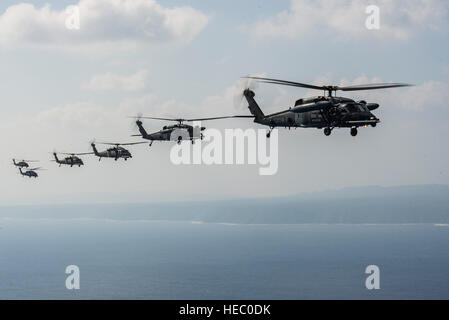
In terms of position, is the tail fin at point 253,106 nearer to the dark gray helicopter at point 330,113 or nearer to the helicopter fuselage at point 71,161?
the dark gray helicopter at point 330,113

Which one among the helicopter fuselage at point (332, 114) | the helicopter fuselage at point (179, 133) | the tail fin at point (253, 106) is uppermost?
the helicopter fuselage at point (179, 133)

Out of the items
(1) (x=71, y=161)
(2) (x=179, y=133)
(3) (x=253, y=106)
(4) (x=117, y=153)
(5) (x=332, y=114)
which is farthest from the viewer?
(1) (x=71, y=161)

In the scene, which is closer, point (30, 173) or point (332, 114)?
point (332, 114)

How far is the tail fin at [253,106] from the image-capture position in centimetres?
6119

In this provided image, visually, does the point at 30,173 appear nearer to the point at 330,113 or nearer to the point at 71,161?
the point at 71,161

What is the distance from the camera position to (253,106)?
62812 millimetres

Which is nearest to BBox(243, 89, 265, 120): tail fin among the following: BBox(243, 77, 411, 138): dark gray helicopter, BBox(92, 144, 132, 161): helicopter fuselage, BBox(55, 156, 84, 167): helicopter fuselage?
BBox(243, 77, 411, 138): dark gray helicopter

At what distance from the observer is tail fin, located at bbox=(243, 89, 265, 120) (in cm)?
6119

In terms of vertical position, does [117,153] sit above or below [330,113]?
above

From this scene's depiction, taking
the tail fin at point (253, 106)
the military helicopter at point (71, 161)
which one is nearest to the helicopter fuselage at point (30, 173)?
the military helicopter at point (71, 161)

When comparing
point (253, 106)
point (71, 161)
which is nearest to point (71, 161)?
point (71, 161)

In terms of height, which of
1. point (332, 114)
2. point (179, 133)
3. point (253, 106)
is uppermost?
point (179, 133)

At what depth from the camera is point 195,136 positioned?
266 ft
